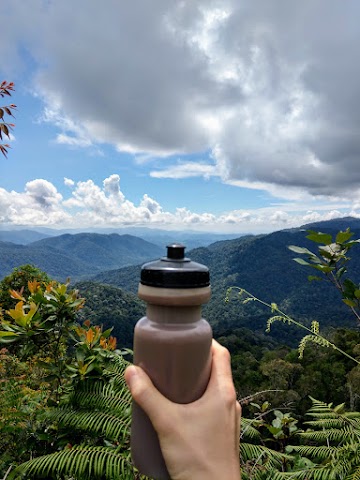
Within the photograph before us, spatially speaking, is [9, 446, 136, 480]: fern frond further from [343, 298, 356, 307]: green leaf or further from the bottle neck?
[343, 298, 356, 307]: green leaf

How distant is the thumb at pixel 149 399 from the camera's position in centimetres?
80

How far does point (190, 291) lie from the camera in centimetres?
84

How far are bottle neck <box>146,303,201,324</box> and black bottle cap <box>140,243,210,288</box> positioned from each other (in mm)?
62

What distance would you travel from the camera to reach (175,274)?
0.82 m

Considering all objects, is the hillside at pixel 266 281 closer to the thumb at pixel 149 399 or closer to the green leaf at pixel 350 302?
the green leaf at pixel 350 302

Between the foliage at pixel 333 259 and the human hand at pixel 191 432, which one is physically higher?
the foliage at pixel 333 259

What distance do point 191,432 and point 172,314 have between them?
0.88 feet

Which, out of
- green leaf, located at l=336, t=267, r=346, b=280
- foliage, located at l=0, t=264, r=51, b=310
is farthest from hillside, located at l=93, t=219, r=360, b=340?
green leaf, located at l=336, t=267, r=346, b=280

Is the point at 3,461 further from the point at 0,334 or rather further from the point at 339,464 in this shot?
the point at 339,464

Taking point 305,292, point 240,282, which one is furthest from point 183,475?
point 240,282

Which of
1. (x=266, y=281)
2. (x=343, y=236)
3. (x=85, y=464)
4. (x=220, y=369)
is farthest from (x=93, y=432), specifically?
(x=266, y=281)

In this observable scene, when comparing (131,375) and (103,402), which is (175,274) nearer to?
(131,375)

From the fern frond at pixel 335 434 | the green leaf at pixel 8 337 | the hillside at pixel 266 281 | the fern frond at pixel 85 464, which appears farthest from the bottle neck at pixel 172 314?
the hillside at pixel 266 281

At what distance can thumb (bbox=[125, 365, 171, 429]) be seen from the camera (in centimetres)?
80
